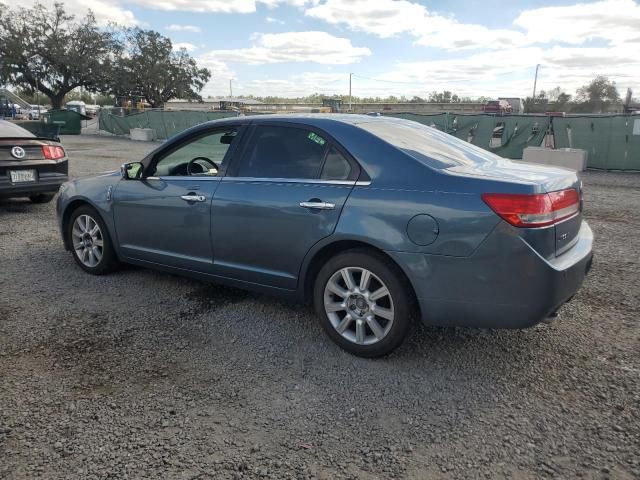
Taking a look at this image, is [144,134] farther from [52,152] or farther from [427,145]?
[427,145]

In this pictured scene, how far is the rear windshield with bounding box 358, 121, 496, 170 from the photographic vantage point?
338cm

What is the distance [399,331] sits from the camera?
10.7 feet

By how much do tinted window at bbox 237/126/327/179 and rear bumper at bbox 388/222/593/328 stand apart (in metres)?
0.97

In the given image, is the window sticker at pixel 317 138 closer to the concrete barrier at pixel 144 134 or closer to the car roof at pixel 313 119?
the car roof at pixel 313 119

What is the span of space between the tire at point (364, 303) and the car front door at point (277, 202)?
0.25 meters

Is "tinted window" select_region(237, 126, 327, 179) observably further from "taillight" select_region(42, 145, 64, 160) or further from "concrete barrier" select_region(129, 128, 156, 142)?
"concrete barrier" select_region(129, 128, 156, 142)

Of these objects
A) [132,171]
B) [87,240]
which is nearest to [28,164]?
[87,240]

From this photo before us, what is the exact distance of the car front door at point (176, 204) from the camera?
4133 millimetres

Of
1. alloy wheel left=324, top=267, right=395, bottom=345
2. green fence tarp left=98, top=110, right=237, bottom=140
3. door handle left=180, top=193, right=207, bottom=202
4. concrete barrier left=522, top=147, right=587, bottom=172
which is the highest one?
green fence tarp left=98, top=110, right=237, bottom=140

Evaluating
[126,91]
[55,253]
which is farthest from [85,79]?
[55,253]

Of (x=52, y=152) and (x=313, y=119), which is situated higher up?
(x=313, y=119)

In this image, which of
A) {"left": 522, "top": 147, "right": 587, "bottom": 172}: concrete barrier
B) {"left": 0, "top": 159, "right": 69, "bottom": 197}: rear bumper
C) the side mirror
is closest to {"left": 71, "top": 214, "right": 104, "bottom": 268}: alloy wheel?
the side mirror

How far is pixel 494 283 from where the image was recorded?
9.62 ft

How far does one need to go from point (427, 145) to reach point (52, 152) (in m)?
6.84
